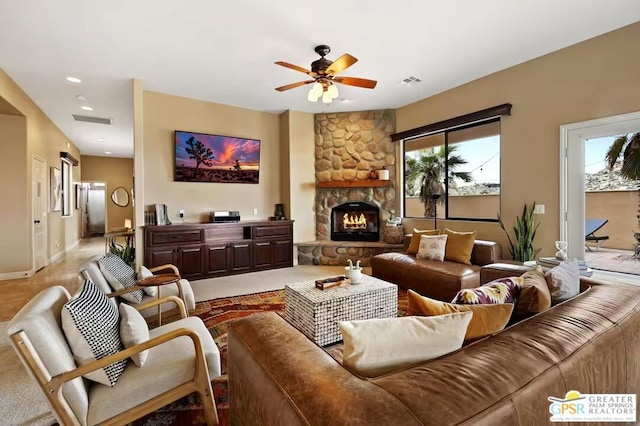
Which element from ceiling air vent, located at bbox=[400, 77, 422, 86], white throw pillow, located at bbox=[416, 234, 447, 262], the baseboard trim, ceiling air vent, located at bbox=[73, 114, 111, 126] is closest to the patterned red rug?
white throw pillow, located at bbox=[416, 234, 447, 262]

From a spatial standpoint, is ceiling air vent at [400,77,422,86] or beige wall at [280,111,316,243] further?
beige wall at [280,111,316,243]

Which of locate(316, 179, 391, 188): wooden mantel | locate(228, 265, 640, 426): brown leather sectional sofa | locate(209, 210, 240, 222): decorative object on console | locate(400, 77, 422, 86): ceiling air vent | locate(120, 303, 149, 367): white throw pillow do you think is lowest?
locate(120, 303, 149, 367): white throw pillow

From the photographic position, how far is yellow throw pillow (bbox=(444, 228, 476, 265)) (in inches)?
158

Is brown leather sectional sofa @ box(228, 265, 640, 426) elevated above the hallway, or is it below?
above

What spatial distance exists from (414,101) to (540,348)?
17.3 feet

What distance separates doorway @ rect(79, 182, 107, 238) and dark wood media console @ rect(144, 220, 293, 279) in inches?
327

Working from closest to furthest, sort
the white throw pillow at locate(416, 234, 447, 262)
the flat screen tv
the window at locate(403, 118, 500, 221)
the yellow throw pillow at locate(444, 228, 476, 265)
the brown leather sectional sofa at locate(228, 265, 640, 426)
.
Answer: the brown leather sectional sofa at locate(228, 265, 640, 426) → the yellow throw pillow at locate(444, 228, 476, 265) → the white throw pillow at locate(416, 234, 447, 262) → the window at locate(403, 118, 500, 221) → the flat screen tv

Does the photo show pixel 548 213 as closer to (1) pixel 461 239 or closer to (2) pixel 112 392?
(1) pixel 461 239

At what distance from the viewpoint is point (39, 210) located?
5.73m

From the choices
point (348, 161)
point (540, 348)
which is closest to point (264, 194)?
point (348, 161)

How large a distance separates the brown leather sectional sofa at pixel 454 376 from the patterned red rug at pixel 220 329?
0.40 meters

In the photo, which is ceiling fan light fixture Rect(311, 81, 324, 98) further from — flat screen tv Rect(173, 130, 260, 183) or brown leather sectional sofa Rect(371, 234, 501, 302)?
flat screen tv Rect(173, 130, 260, 183)

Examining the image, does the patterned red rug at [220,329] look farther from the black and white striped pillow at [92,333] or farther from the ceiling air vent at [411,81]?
the ceiling air vent at [411,81]

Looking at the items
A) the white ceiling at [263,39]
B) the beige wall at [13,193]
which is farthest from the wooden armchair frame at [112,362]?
the beige wall at [13,193]
